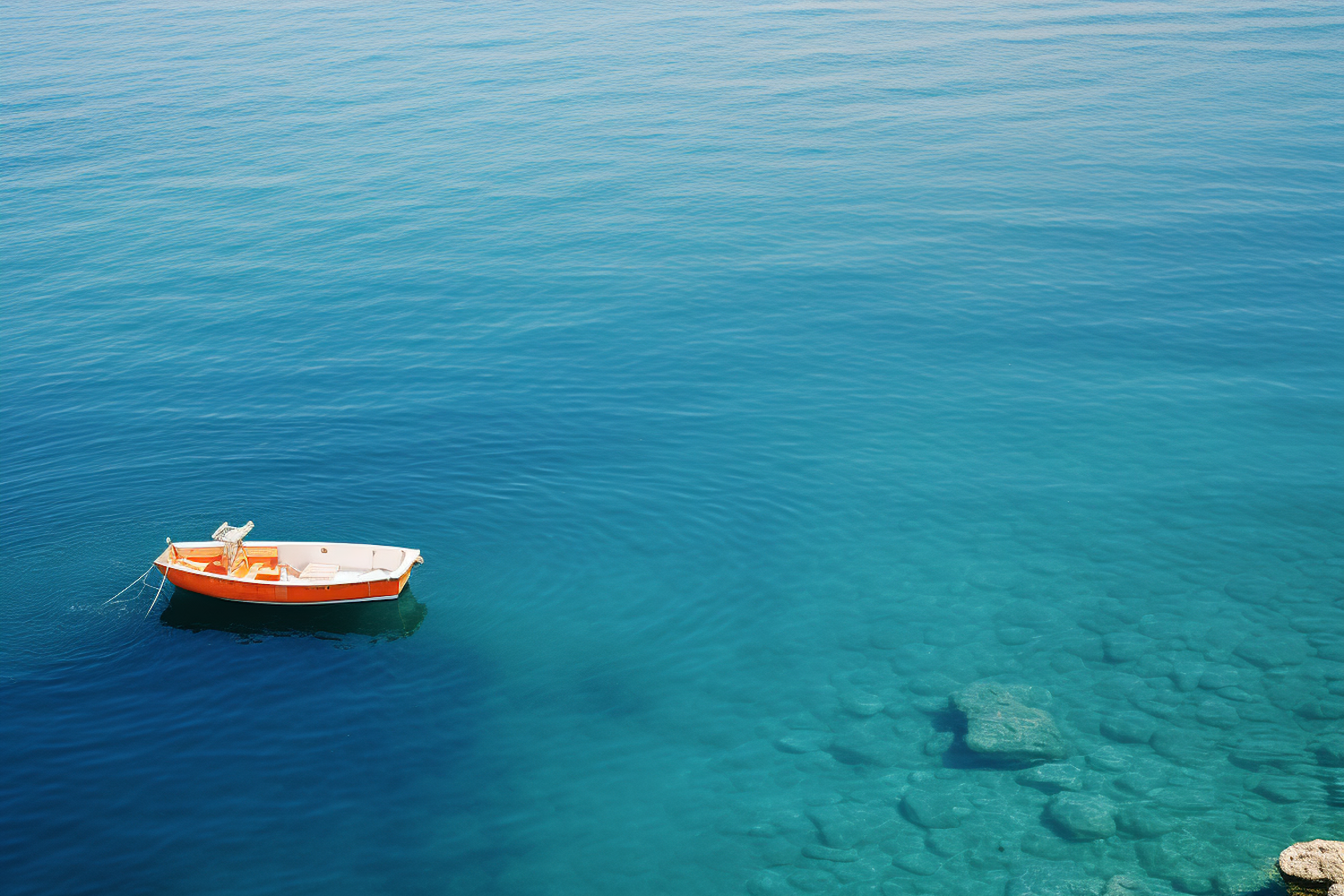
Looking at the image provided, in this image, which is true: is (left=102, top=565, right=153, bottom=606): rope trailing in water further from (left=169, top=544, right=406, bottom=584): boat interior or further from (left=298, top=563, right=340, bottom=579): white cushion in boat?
(left=298, top=563, right=340, bottom=579): white cushion in boat

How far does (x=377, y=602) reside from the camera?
32.6 m

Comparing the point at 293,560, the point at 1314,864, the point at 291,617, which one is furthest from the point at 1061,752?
the point at 293,560

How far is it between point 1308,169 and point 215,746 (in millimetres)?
74741

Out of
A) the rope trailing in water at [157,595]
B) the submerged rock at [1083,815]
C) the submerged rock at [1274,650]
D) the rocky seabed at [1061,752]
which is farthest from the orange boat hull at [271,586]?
the submerged rock at [1274,650]

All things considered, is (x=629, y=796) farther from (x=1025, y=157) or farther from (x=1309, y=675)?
(x=1025, y=157)

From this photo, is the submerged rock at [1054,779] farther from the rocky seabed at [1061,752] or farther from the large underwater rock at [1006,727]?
the large underwater rock at [1006,727]

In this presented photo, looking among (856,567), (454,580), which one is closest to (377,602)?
(454,580)

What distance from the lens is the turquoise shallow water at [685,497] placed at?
81.7 ft

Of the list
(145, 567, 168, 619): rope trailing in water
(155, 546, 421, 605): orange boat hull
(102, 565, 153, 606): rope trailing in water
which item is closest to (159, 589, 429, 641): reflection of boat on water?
(145, 567, 168, 619): rope trailing in water

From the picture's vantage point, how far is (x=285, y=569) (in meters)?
32.8

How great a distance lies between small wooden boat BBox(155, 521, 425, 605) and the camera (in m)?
31.2

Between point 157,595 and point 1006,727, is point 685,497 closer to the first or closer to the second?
point 1006,727

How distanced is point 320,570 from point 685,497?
13.6m

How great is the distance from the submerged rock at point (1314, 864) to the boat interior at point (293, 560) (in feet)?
83.4
